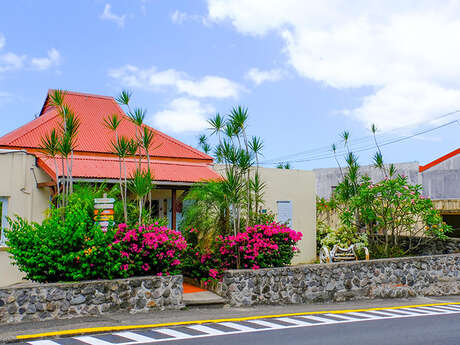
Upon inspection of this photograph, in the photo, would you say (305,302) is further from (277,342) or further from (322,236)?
(322,236)

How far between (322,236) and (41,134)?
12342 mm

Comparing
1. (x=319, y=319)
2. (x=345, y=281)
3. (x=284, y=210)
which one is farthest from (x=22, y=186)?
(x=284, y=210)

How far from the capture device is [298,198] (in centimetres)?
1858

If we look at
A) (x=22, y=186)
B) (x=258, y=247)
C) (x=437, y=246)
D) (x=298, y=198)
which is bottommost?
(x=437, y=246)

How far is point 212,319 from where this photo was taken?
8891mm

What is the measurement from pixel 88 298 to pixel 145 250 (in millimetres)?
1562

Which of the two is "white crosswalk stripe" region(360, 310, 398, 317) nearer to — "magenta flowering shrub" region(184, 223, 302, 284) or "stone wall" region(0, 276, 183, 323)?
"magenta flowering shrub" region(184, 223, 302, 284)

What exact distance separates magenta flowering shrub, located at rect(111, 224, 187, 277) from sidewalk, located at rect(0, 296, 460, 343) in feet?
3.22

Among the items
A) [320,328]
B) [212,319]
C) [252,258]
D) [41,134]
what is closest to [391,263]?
[252,258]

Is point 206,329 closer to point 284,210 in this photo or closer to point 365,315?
point 365,315

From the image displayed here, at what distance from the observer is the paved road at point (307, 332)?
720 cm

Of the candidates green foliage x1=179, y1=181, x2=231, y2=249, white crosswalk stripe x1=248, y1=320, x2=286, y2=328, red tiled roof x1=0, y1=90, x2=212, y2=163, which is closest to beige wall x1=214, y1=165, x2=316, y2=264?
red tiled roof x1=0, y1=90, x2=212, y2=163

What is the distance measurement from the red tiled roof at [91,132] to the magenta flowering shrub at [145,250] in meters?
5.17

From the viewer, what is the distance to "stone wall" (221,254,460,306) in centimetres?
1060
